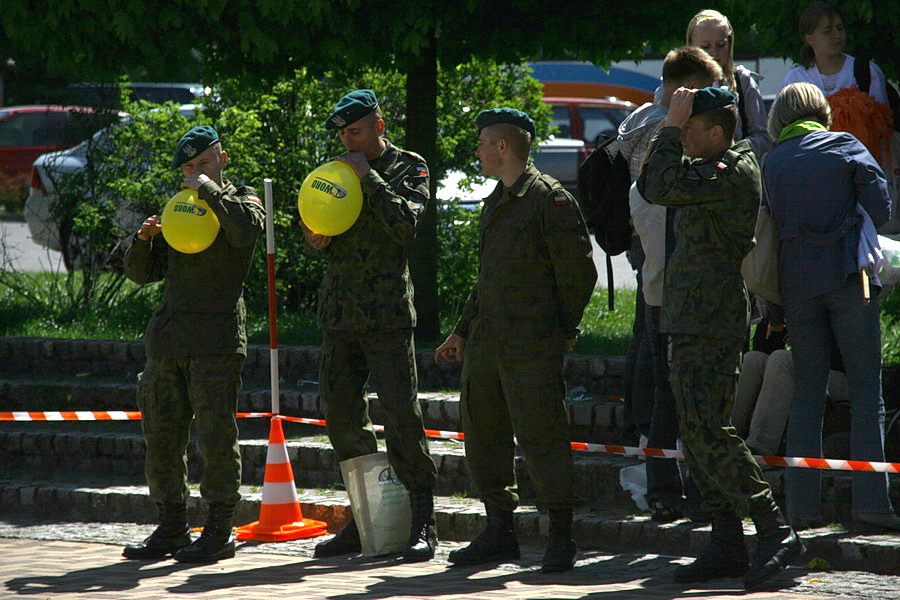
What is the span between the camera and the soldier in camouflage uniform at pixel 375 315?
6.49 meters

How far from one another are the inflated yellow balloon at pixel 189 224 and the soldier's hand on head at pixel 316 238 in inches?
18.2

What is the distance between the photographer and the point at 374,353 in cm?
654

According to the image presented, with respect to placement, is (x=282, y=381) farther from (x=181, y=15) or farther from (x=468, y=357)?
(x=468, y=357)

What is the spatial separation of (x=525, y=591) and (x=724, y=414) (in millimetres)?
1111

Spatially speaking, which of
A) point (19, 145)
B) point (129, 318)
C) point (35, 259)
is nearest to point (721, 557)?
point (129, 318)

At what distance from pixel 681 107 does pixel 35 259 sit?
13.4m

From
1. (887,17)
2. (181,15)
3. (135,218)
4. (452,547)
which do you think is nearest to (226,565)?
(452,547)

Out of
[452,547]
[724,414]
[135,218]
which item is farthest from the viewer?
[135,218]

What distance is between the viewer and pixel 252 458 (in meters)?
8.16

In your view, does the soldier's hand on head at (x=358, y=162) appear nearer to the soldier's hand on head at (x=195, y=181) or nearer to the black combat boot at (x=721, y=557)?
the soldier's hand on head at (x=195, y=181)

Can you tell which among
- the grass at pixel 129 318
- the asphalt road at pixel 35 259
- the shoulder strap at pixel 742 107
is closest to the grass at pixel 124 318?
the grass at pixel 129 318

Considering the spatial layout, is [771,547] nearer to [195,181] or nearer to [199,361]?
[199,361]

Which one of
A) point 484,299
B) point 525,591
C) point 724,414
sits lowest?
point 525,591

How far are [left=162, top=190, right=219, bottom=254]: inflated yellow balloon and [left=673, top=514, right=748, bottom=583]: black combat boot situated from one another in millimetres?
2696
